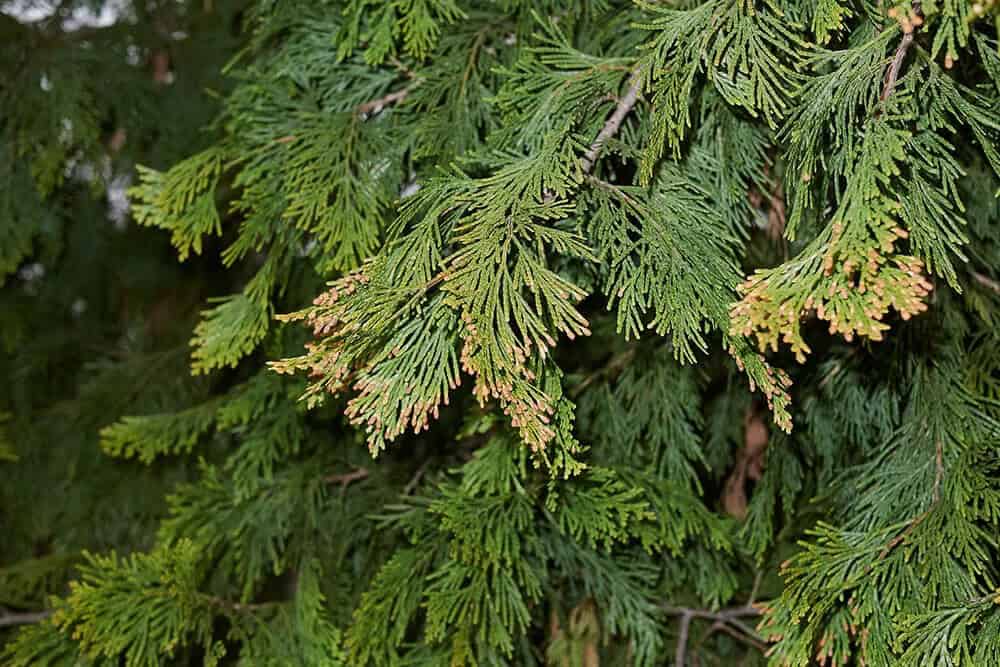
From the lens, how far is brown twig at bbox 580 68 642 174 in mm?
1020

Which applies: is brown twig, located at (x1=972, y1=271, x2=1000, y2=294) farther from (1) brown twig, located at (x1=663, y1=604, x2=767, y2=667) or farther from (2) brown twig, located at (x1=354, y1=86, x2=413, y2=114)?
(2) brown twig, located at (x1=354, y1=86, x2=413, y2=114)

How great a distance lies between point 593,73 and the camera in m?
1.08

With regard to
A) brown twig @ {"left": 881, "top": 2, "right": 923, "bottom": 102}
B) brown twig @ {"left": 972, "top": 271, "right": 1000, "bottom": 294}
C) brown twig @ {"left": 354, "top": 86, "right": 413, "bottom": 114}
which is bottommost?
brown twig @ {"left": 972, "top": 271, "right": 1000, "bottom": 294}

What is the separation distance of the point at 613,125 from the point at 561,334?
0.52 metres

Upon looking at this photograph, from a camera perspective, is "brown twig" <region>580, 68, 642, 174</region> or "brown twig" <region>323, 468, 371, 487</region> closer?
"brown twig" <region>580, 68, 642, 174</region>

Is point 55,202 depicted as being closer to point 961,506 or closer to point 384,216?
point 384,216

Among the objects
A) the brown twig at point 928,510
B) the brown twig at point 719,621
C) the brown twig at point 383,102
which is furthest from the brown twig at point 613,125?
the brown twig at point 719,621

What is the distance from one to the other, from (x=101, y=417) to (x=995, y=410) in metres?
1.63

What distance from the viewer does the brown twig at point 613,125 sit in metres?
1.02

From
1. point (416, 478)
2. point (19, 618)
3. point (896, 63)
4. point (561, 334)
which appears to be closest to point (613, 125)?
point (896, 63)

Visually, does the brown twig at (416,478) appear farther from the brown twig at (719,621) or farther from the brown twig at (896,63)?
the brown twig at (896,63)

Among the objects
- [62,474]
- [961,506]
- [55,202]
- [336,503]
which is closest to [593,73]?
[961,506]

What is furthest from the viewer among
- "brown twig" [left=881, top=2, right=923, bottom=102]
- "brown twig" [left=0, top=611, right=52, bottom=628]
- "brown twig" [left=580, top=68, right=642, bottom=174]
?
"brown twig" [left=0, top=611, right=52, bottom=628]

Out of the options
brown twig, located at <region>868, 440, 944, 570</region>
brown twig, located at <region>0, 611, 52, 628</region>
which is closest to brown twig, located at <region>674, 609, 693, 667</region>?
brown twig, located at <region>868, 440, 944, 570</region>
